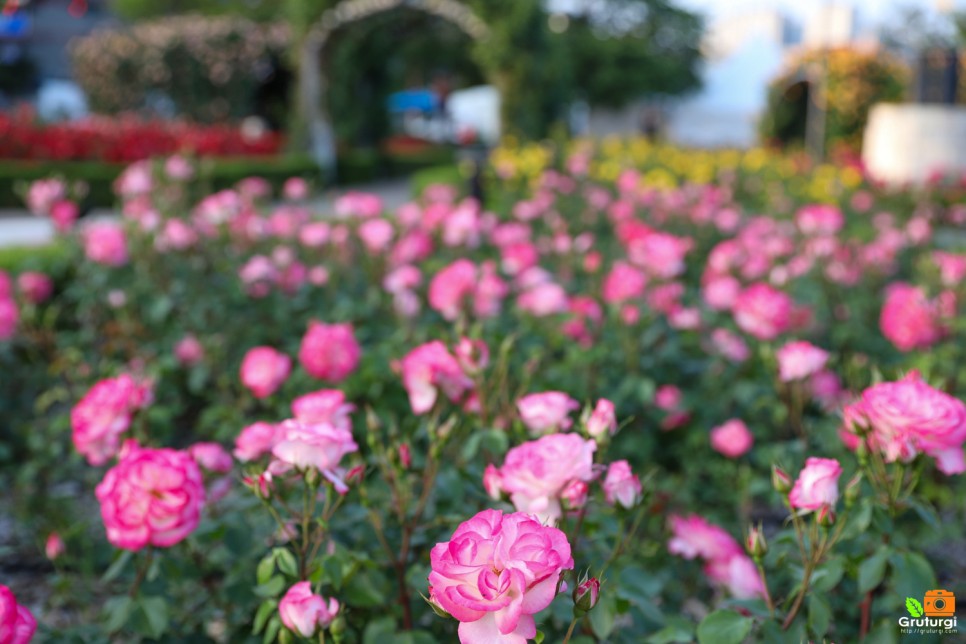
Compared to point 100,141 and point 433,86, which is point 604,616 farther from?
point 433,86

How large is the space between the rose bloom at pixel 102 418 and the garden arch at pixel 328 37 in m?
9.84

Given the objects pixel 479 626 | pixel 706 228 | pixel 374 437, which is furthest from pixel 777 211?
pixel 479 626

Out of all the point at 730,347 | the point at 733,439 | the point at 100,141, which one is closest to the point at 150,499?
the point at 733,439

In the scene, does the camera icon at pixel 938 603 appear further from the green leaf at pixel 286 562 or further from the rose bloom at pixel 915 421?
the green leaf at pixel 286 562

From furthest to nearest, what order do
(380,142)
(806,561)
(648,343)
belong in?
1. (380,142)
2. (648,343)
3. (806,561)

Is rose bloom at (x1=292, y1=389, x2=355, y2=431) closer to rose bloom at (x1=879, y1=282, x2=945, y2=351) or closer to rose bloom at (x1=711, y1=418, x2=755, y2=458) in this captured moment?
rose bloom at (x1=711, y1=418, x2=755, y2=458)

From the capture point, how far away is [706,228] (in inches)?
198

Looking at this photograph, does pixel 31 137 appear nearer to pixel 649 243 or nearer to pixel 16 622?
pixel 649 243

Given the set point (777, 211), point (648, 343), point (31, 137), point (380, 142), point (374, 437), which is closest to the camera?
point (374, 437)

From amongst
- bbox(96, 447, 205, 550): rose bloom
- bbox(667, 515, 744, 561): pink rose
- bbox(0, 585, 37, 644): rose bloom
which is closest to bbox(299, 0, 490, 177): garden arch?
bbox(667, 515, 744, 561): pink rose

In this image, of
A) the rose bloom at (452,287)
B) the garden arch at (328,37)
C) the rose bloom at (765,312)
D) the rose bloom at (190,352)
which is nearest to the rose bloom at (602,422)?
the rose bloom at (452,287)

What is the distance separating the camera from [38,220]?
8.96 metres

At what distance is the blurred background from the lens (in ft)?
34.7

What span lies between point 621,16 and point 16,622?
110 ft
